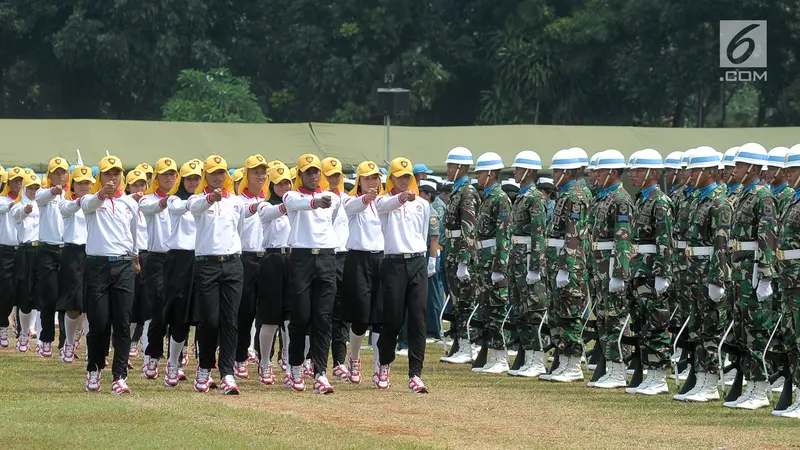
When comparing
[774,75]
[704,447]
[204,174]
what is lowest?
[704,447]

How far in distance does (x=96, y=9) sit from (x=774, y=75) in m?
21.9

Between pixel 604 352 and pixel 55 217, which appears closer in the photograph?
pixel 604 352

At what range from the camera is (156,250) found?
17438 mm

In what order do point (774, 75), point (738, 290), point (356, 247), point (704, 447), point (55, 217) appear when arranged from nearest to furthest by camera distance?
point (704, 447) < point (738, 290) < point (356, 247) < point (55, 217) < point (774, 75)

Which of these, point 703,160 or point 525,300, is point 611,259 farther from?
point 525,300

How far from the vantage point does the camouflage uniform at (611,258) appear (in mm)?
15777

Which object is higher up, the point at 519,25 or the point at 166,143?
the point at 519,25

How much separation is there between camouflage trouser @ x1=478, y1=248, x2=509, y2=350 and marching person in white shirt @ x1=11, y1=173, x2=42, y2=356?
579 centimetres

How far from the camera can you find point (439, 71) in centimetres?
5131

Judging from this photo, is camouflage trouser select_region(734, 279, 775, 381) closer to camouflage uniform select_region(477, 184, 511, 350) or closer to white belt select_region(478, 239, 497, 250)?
camouflage uniform select_region(477, 184, 511, 350)

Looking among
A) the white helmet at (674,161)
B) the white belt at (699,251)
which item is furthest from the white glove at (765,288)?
the white helmet at (674,161)

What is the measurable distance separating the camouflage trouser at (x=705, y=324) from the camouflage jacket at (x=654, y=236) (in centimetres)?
34

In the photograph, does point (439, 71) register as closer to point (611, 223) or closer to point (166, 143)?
point (166, 143)

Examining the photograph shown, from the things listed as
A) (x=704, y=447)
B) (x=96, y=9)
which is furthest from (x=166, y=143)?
(x=704, y=447)
